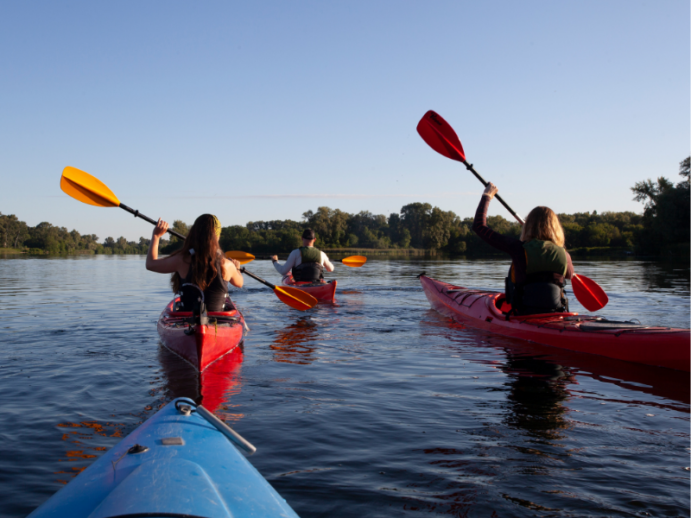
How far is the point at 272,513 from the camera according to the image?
1573 mm

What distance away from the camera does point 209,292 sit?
16.3ft

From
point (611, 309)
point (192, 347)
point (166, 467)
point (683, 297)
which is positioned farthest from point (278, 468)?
point (683, 297)

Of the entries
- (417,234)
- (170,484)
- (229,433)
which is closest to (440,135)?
(229,433)

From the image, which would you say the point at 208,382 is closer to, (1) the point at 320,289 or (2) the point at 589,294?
(2) the point at 589,294

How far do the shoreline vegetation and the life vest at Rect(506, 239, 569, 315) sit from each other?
133ft

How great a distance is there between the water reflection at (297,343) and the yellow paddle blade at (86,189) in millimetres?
2750

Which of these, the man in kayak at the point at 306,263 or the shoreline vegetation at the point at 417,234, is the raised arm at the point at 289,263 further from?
the shoreline vegetation at the point at 417,234

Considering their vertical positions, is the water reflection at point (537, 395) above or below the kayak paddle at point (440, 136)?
below

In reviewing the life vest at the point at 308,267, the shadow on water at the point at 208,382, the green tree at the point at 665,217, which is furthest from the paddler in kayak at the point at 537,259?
the green tree at the point at 665,217

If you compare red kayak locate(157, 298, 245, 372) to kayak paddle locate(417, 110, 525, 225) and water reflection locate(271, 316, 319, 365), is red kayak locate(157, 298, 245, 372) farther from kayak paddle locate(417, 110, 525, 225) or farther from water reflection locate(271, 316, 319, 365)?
kayak paddle locate(417, 110, 525, 225)

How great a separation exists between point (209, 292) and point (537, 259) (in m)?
3.76

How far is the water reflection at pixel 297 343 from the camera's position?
5508 millimetres

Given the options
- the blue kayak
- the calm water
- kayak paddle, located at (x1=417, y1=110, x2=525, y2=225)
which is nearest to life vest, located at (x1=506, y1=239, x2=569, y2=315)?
the calm water

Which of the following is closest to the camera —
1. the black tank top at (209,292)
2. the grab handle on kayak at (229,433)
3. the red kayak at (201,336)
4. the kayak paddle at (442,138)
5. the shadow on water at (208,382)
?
the grab handle on kayak at (229,433)
